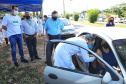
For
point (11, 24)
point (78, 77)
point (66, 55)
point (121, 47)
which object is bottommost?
point (78, 77)

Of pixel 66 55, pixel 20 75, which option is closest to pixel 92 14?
pixel 20 75

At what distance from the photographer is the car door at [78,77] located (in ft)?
5.21

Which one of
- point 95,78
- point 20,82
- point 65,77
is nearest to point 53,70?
point 65,77

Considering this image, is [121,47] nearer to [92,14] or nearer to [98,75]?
[98,75]

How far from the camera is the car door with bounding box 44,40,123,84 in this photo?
1.59m

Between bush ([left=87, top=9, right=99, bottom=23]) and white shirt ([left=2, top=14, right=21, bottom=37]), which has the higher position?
bush ([left=87, top=9, right=99, bottom=23])

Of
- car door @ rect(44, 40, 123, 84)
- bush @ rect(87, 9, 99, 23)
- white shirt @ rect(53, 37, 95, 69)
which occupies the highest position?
bush @ rect(87, 9, 99, 23)

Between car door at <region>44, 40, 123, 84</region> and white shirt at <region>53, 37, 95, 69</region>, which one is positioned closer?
car door at <region>44, 40, 123, 84</region>

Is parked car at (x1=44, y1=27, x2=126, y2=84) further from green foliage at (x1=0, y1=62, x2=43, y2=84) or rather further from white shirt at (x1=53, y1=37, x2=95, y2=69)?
green foliage at (x1=0, y1=62, x2=43, y2=84)

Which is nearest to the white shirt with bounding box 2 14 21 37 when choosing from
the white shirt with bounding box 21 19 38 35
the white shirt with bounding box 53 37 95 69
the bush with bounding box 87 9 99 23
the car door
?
the white shirt with bounding box 21 19 38 35

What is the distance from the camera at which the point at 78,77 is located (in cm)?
168

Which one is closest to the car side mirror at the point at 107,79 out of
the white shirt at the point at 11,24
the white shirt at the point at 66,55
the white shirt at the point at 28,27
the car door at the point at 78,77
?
the car door at the point at 78,77

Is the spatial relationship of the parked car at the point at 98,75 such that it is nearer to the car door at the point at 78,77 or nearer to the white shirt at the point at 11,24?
the car door at the point at 78,77

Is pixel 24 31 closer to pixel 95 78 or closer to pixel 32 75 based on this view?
pixel 32 75
